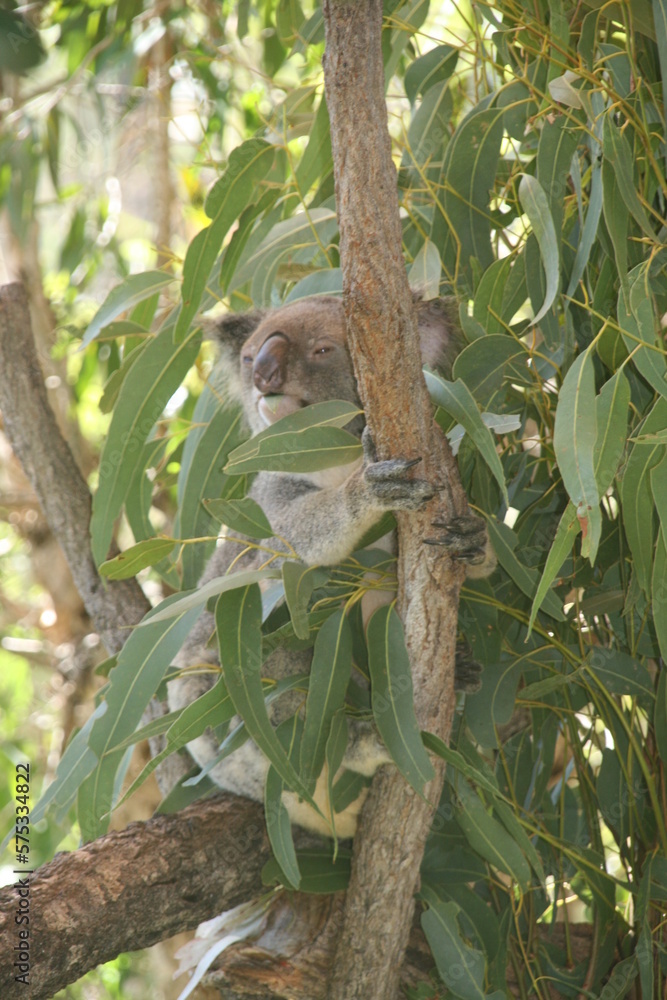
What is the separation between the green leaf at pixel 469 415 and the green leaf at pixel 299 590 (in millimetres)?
328

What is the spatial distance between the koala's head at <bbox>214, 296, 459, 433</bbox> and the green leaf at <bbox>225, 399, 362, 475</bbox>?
1.55ft

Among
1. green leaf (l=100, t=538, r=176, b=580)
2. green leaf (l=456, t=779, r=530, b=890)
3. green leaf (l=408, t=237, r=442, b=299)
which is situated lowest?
green leaf (l=456, t=779, r=530, b=890)

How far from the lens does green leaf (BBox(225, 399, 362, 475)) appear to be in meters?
1.41

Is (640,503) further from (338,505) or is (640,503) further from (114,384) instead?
(114,384)

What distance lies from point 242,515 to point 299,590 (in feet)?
0.49

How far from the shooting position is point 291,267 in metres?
2.23

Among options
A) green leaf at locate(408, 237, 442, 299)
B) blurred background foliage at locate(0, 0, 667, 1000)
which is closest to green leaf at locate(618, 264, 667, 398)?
blurred background foliage at locate(0, 0, 667, 1000)

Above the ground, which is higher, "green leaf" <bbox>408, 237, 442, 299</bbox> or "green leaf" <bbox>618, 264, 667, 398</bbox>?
"green leaf" <bbox>408, 237, 442, 299</bbox>

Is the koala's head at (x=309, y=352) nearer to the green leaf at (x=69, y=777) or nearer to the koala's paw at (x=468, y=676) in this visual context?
the koala's paw at (x=468, y=676)

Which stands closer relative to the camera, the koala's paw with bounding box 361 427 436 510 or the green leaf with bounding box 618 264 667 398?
the green leaf with bounding box 618 264 667 398

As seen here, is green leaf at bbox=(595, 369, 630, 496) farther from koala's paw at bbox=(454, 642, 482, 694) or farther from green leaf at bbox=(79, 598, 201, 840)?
green leaf at bbox=(79, 598, 201, 840)

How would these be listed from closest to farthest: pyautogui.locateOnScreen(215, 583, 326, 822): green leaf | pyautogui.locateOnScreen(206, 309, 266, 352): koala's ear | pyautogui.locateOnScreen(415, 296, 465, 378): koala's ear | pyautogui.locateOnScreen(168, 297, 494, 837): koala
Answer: pyautogui.locateOnScreen(215, 583, 326, 822): green leaf
pyautogui.locateOnScreen(168, 297, 494, 837): koala
pyautogui.locateOnScreen(415, 296, 465, 378): koala's ear
pyautogui.locateOnScreen(206, 309, 266, 352): koala's ear

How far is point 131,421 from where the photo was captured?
1.86 meters

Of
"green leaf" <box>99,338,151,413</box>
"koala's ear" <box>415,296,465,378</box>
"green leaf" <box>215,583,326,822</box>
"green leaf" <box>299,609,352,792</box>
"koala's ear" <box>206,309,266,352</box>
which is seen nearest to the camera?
"green leaf" <box>215,583,326,822</box>
